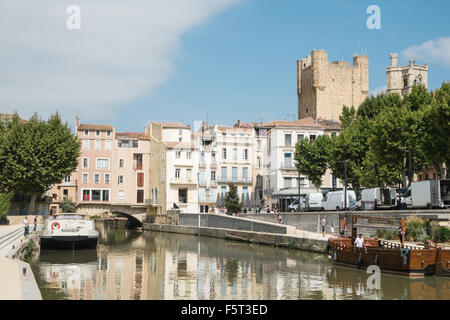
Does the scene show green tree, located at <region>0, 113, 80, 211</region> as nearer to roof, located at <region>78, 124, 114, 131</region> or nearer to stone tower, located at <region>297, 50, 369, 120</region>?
roof, located at <region>78, 124, 114, 131</region>

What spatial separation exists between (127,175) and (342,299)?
59.2 m

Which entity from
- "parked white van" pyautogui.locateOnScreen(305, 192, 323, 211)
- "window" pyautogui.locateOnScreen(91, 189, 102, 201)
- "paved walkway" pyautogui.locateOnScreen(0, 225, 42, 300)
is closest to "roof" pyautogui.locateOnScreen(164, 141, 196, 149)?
"window" pyautogui.locateOnScreen(91, 189, 102, 201)

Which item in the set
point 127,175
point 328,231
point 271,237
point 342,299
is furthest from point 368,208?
point 127,175

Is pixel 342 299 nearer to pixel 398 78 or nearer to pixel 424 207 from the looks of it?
pixel 424 207

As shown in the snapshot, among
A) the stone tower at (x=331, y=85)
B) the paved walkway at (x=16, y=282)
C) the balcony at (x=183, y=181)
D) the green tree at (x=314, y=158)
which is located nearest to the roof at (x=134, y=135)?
the balcony at (x=183, y=181)

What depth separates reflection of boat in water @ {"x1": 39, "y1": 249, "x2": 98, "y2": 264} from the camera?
32.8m

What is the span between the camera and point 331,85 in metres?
107

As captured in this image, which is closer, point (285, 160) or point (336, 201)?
point (336, 201)

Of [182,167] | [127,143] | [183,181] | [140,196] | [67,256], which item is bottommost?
[67,256]

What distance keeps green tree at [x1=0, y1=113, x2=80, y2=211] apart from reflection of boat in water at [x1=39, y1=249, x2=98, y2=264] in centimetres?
2129

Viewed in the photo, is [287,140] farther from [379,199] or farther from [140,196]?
[379,199]

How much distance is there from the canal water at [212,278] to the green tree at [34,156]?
20.2 m

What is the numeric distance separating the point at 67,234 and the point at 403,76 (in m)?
93.4

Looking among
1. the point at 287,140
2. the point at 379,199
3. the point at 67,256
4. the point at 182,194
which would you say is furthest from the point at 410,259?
the point at 287,140
